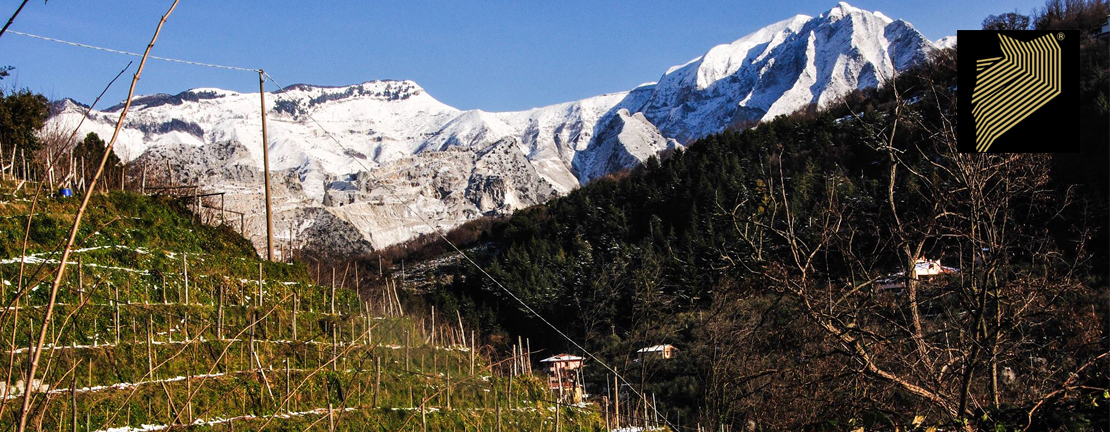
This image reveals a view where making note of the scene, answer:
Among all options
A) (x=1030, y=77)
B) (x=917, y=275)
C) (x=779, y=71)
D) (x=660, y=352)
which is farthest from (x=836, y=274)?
(x=779, y=71)

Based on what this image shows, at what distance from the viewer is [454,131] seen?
482ft

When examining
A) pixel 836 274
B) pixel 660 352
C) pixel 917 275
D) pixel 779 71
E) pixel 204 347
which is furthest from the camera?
pixel 779 71

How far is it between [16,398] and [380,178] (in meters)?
101

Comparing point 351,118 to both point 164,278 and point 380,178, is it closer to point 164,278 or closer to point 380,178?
point 380,178

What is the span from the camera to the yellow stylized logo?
4691mm

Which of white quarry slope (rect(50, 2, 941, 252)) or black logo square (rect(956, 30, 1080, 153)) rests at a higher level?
white quarry slope (rect(50, 2, 941, 252))

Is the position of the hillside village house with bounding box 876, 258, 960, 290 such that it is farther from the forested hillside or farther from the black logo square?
the black logo square

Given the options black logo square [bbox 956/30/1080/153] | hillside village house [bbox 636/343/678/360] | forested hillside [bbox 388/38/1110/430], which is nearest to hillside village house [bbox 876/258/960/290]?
forested hillside [bbox 388/38/1110/430]

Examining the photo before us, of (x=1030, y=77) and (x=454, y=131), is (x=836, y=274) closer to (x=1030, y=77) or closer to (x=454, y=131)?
(x=1030, y=77)

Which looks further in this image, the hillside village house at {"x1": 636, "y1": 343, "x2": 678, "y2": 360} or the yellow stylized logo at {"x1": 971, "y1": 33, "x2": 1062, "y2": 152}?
the hillside village house at {"x1": 636, "y1": 343, "x2": 678, "y2": 360}

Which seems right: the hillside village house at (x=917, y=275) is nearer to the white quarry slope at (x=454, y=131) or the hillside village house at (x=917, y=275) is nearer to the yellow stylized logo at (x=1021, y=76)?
the yellow stylized logo at (x=1021, y=76)

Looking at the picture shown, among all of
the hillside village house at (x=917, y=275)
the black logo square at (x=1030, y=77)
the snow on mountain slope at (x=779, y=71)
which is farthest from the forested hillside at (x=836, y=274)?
the snow on mountain slope at (x=779, y=71)

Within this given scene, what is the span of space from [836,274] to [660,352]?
836 inches

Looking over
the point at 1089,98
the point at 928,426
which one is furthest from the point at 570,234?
the point at 928,426
